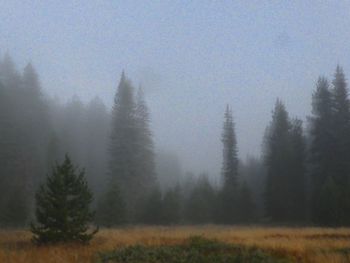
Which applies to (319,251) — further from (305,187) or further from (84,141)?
(84,141)

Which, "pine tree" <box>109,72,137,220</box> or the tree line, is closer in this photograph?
the tree line

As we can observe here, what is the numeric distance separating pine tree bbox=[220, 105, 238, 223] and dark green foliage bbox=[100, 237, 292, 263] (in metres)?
26.6

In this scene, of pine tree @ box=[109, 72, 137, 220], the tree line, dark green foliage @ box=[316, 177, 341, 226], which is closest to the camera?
dark green foliage @ box=[316, 177, 341, 226]

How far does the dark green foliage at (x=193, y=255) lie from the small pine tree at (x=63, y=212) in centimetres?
301

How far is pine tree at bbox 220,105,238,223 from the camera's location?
41.9m

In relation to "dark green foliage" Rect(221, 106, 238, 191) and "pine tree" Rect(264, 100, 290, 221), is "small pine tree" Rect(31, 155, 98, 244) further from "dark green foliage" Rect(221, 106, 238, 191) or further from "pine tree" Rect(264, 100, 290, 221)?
"dark green foliage" Rect(221, 106, 238, 191)

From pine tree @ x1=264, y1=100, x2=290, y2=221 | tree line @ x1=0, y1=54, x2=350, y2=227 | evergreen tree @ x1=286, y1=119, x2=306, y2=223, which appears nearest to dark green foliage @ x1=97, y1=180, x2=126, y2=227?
tree line @ x1=0, y1=54, x2=350, y2=227

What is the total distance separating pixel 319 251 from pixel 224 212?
28.1 meters

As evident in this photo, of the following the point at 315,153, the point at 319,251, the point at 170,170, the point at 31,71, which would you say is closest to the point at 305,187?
the point at 315,153

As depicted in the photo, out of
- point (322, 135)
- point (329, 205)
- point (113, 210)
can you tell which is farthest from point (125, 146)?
point (329, 205)

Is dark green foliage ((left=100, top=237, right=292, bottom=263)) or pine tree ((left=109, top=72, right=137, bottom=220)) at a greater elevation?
pine tree ((left=109, top=72, right=137, bottom=220))

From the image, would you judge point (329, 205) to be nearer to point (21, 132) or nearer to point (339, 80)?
point (339, 80)

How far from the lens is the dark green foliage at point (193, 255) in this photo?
1277cm

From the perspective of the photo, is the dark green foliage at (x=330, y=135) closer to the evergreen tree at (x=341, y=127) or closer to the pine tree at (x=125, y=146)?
the evergreen tree at (x=341, y=127)
